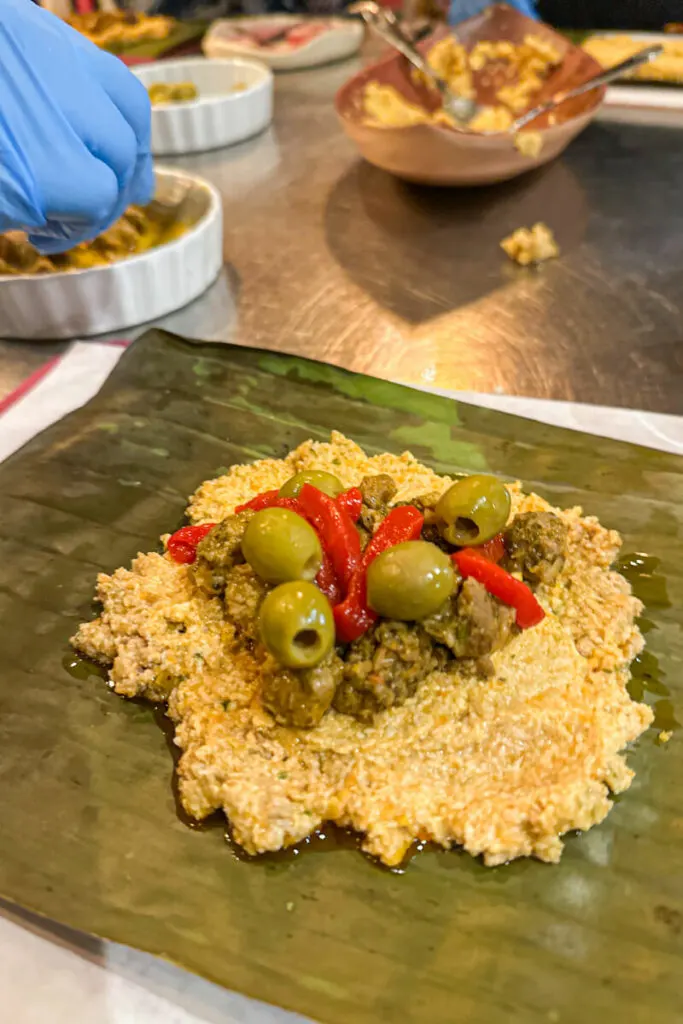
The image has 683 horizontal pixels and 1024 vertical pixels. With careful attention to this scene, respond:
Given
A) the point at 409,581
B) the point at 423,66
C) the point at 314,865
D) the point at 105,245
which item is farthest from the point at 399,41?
the point at 314,865

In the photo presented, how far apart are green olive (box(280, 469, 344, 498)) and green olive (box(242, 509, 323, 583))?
1.12 ft

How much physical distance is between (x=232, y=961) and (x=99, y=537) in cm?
162

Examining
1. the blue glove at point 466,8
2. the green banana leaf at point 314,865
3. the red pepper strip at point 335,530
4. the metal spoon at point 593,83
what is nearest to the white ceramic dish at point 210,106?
the blue glove at point 466,8

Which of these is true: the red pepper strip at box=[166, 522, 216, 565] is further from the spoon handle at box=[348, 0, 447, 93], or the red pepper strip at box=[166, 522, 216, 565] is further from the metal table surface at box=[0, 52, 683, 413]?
the spoon handle at box=[348, 0, 447, 93]

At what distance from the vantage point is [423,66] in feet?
17.5

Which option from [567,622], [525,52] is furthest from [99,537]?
[525,52]

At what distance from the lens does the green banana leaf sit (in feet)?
6.14

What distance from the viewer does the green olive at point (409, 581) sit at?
2176mm

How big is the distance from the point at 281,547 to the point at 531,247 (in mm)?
3481

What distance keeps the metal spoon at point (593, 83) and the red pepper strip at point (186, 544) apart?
3.60 metres

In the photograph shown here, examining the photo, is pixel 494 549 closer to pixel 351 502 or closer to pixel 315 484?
pixel 351 502

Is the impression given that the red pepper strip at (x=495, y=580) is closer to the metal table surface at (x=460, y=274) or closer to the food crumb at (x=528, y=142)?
the metal table surface at (x=460, y=274)

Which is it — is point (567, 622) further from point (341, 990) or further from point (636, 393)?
point (636, 393)

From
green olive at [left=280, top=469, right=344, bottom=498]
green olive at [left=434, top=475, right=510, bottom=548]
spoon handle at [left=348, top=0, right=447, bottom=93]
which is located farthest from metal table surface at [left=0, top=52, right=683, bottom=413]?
green olive at [left=434, top=475, right=510, bottom=548]
